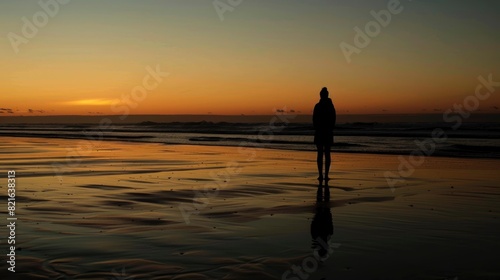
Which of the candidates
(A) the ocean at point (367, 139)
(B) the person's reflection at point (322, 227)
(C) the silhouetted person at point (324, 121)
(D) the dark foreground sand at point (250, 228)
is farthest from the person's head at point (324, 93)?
(A) the ocean at point (367, 139)

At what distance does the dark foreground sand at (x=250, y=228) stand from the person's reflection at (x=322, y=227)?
36 millimetres

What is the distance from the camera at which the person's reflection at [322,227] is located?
6812 millimetres

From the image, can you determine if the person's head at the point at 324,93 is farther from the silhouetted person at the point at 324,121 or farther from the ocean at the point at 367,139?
the ocean at the point at 367,139

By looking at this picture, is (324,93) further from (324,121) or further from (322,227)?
(322,227)

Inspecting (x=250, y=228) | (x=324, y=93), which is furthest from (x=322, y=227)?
(x=324, y=93)

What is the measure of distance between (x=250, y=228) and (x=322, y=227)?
1123 mm

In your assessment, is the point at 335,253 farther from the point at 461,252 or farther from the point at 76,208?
the point at 76,208

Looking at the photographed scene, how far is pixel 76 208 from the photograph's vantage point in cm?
991

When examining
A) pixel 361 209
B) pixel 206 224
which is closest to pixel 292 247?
pixel 206 224

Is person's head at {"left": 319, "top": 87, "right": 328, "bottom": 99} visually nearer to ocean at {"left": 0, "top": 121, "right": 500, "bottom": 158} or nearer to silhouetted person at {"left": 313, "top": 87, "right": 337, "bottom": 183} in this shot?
silhouetted person at {"left": 313, "top": 87, "right": 337, "bottom": 183}

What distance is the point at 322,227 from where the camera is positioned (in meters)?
8.30

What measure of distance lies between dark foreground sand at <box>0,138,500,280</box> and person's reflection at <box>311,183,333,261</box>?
36 millimetres

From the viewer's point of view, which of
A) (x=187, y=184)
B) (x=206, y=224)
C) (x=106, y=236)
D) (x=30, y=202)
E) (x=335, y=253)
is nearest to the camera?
(x=335, y=253)

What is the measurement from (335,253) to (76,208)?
5418 millimetres
